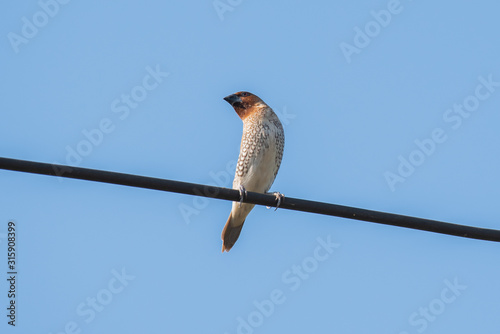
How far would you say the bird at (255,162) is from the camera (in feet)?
27.8

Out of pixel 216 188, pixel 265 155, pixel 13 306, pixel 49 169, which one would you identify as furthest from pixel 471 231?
pixel 13 306

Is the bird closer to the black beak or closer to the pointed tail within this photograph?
the pointed tail

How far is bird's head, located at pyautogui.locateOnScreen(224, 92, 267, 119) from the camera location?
364 inches

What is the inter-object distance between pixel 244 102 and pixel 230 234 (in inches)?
70.4

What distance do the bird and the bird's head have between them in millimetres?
307

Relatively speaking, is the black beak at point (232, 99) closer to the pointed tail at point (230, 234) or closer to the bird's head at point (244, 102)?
the bird's head at point (244, 102)

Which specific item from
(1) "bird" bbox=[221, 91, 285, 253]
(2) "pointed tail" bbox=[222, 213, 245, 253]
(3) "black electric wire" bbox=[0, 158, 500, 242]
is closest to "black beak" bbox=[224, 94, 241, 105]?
(1) "bird" bbox=[221, 91, 285, 253]

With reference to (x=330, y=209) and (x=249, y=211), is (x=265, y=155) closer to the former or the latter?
(x=249, y=211)

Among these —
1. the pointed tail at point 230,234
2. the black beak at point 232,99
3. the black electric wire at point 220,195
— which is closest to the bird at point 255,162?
the pointed tail at point 230,234

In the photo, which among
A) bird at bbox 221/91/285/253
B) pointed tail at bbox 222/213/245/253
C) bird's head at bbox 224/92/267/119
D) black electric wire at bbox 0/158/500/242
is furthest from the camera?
bird's head at bbox 224/92/267/119

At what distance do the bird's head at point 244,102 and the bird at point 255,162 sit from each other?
0.31m

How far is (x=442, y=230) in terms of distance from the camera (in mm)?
4852

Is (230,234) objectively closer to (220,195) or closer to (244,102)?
(244,102)

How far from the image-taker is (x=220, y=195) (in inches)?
206
